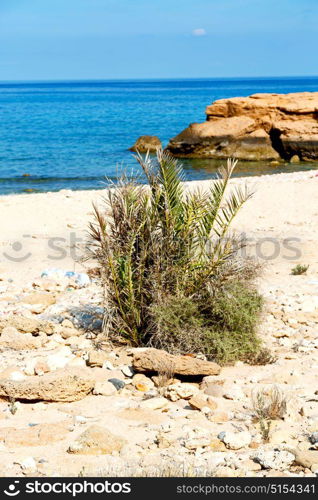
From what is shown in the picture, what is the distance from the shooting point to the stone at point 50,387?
4668 mm

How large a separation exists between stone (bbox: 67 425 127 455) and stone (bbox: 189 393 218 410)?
2.51 feet

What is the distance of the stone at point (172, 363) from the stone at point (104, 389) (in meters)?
0.29

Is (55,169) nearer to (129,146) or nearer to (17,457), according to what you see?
(129,146)

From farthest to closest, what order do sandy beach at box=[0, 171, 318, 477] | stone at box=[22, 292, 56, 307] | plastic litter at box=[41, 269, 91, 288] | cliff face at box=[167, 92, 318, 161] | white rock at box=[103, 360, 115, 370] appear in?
cliff face at box=[167, 92, 318, 161]
plastic litter at box=[41, 269, 91, 288]
stone at box=[22, 292, 56, 307]
white rock at box=[103, 360, 115, 370]
sandy beach at box=[0, 171, 318, 477]

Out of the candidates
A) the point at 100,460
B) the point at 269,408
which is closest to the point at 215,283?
the point at 269,408

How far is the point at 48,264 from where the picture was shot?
923 cm

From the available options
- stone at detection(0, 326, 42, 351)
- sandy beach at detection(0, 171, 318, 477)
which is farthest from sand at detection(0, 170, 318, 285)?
stone at detection(0, 326, 42, 351)

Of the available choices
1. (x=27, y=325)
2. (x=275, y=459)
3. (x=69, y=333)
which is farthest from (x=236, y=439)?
(x=27, y=325)

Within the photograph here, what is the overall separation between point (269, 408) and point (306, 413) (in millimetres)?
288

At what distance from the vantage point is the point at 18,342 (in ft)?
19.0

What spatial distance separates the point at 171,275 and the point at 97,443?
1.96 m

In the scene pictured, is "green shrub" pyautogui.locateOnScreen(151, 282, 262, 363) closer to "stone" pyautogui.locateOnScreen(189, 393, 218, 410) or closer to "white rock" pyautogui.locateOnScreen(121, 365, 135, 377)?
"white rock" pyautogui.locateOnScreen(121, 365, 135, 377)

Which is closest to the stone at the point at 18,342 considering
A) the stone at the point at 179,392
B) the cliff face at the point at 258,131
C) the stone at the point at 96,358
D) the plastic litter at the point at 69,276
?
the stone at the point at 96,358

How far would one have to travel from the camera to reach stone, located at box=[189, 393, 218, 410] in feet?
15.0
